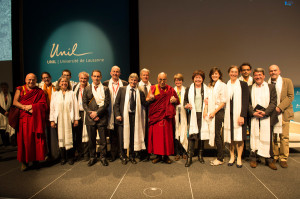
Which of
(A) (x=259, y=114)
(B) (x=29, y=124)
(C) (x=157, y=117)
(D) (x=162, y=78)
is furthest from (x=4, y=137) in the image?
(A) (x=259, y=114)

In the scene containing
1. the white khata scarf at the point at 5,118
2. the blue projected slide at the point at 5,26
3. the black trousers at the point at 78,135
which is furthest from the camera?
the blue projected slide at the point at 5,26

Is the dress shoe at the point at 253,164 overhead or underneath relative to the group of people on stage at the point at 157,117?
underneath

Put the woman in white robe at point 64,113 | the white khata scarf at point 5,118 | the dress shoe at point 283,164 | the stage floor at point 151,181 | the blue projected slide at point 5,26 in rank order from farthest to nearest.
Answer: the blue projected slide at point 5,26 → the white khata scarf at point 5,118 → the woman in white robe at point 64,113 → the dress shoe at point 283,164 → the stage floor at point 151,181

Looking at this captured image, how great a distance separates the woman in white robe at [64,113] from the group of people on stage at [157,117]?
0.05ft

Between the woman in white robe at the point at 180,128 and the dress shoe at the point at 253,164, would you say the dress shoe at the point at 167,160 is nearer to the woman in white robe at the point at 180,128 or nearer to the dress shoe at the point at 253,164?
the woman in white robe at the point at 180,128

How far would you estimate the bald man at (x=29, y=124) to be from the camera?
2.75m

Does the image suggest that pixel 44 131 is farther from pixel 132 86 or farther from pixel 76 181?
pixel 132 86

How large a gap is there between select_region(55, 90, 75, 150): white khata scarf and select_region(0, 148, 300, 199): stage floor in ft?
1.42

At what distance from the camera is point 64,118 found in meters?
2.96

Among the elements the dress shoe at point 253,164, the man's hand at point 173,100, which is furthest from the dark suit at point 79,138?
the dress shoe at point 253,164

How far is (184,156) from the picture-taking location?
125 inches

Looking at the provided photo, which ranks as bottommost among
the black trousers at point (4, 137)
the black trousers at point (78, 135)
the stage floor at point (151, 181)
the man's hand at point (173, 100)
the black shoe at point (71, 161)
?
the stage floor at point (151, 181)

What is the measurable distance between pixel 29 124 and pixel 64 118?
1.68 ft

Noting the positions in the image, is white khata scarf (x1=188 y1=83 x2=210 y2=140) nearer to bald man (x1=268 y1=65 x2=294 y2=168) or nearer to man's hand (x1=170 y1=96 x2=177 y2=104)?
man's hand (x1=170 y1=96 x2=177 y2=104)
